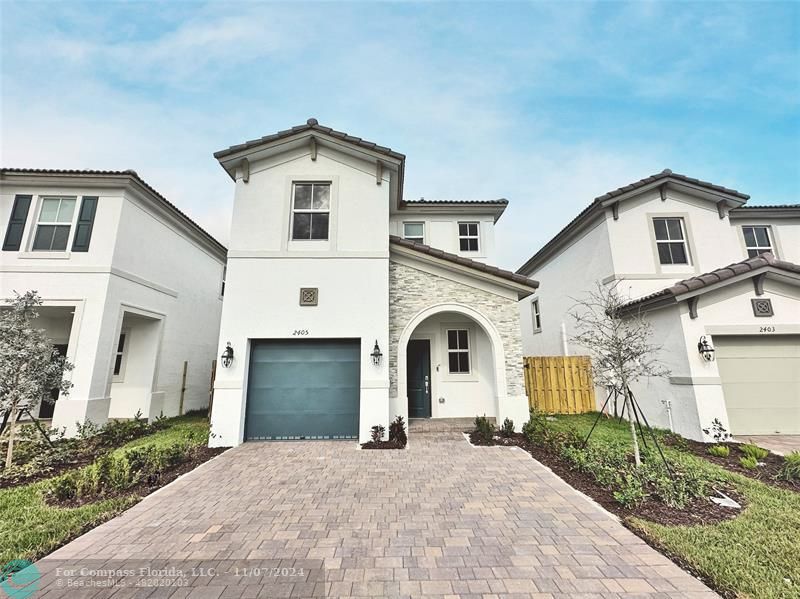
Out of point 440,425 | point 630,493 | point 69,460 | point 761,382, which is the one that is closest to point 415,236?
point 440,425

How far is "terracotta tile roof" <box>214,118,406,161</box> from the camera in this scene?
904 cm

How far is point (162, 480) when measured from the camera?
5930mm

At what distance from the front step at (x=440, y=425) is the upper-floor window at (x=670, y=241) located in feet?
28.7

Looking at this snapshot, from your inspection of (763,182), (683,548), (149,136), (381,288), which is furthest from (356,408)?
(763,182)

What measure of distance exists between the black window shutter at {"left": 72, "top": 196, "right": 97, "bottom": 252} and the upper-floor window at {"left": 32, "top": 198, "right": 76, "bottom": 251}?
29 cm

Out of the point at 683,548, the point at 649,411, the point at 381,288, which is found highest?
the point at 381,288

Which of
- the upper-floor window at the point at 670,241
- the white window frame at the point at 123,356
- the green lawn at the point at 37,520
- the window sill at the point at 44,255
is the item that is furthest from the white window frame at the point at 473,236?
the window sill at the point at 44,255

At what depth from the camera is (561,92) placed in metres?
12.2

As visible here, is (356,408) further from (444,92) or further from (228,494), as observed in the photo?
(444,92)

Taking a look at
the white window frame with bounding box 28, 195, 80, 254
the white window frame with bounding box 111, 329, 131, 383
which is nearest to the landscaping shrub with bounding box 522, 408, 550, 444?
the white window frame with bounding box 111, 329, 131, 383

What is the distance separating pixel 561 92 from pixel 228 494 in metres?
15.9

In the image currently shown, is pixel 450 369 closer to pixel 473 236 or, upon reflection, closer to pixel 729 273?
pixel 473 236

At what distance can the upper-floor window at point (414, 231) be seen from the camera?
43.1ft

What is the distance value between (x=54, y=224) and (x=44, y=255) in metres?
1.02
